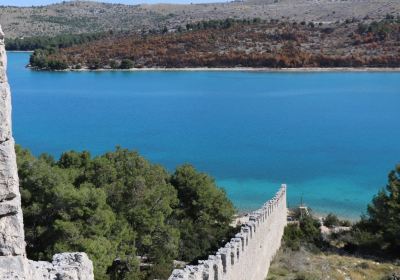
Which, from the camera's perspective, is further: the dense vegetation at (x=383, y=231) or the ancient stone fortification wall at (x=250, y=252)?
the dense vegetation at (x=383, y=231)

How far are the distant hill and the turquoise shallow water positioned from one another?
35.0 meters

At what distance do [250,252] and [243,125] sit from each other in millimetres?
32691

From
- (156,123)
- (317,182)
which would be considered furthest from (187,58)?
(317,182)

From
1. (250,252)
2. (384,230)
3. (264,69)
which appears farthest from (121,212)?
(264,69)

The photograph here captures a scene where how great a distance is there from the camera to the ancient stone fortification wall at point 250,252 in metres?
8.63

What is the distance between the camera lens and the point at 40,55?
7731 centimetres

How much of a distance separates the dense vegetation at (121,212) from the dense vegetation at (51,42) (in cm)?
7213

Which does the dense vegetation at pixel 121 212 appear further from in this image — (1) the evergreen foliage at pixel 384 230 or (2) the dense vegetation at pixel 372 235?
(1) the evergreen foliage at pixel 384 230

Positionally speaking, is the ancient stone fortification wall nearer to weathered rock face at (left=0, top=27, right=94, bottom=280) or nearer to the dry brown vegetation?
the dry brown vegetation

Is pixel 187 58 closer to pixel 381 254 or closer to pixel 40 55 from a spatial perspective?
pixel 40 55

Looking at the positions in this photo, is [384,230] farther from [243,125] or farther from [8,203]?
[243,125]

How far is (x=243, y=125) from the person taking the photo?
144ft

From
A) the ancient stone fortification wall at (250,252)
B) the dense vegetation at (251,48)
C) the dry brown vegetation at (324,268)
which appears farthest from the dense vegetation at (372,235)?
the dense vegetation at (251,48)

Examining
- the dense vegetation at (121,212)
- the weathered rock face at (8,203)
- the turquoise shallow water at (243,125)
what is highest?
the weathered rock face at (8,203)
